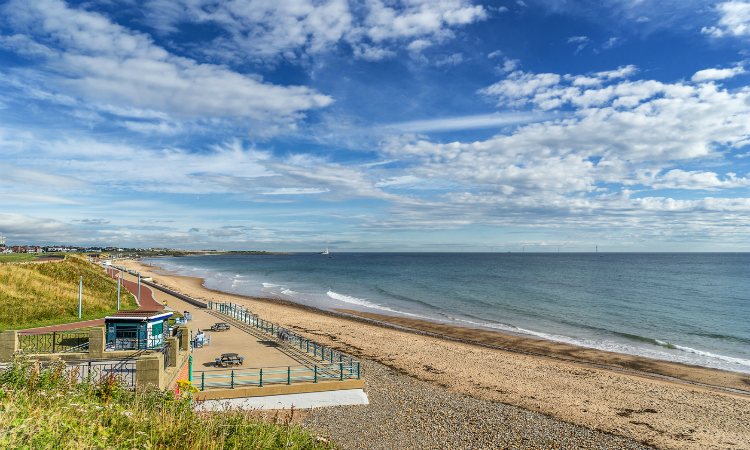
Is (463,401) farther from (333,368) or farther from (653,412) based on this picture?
(653,412)

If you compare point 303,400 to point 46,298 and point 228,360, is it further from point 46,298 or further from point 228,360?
point 46,298

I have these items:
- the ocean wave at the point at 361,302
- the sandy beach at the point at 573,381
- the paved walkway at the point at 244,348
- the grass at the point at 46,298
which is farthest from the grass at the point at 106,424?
the ocean wave at the point at 361,302

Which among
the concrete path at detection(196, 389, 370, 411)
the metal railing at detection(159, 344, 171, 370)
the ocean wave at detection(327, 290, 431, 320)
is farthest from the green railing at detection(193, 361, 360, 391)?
the ocean wave at detection(327, 290, 431, 320)

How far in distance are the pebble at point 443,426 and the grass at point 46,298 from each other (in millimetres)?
20272

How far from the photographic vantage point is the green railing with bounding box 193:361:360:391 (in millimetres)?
15086

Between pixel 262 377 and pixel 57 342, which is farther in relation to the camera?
pixel 57 342

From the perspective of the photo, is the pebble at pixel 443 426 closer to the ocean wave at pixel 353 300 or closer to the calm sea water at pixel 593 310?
the calm sea water at pixel 593 310

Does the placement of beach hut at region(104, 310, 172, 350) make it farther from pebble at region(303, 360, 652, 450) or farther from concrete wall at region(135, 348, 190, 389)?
pebble at region(303, 360, 652, 450)

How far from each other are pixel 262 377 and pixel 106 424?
402 inches

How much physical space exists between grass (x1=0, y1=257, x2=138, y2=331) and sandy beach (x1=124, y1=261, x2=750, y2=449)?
14573 millimetres

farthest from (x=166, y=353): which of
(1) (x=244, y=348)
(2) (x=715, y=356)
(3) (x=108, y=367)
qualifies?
(2) (x=715, y=356)

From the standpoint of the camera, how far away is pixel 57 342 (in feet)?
60.1

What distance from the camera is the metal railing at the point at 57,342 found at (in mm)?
16391

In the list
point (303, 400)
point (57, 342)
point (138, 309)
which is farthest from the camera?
point (138, 309)
